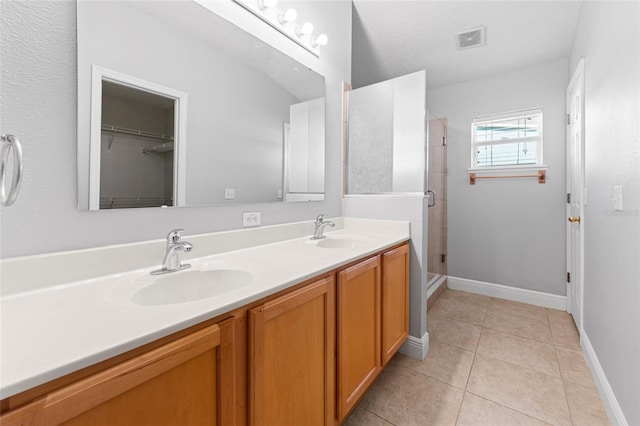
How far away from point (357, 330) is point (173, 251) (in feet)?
2.93

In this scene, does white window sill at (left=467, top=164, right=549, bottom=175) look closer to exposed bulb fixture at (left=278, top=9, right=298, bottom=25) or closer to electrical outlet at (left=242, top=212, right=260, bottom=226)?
exposed bulb fixture at (left=278, top=9, right=298, bottom=25)

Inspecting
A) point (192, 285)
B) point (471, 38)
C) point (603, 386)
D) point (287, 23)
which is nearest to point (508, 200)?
point (471, 38)

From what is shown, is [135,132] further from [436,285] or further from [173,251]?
[436,285]

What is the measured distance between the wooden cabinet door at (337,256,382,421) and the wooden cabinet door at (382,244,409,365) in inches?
3.4

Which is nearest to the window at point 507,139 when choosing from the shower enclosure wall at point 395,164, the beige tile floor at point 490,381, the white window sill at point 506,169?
the white window sill at point 506,169

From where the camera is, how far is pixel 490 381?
173cm

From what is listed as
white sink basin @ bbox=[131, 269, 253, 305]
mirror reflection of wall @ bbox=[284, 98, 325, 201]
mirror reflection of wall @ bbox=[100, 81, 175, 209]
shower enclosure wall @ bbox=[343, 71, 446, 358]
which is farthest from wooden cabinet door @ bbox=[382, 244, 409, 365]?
mirror reflection of wall @ bbox=[100, 81, 175, 209]

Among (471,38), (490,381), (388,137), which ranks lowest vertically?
(490,381)

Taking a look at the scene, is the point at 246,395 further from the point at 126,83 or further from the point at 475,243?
the point at 475,243

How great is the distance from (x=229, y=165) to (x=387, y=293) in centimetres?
112

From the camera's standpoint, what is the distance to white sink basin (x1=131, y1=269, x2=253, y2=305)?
1.00 metres

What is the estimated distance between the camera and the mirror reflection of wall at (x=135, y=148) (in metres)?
1.04

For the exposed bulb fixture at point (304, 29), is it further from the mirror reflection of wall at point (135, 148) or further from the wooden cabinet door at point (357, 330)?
the wooden cabinet door at point (357, 330)

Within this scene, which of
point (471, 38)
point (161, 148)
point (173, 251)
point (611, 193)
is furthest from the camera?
point (471, 38)
